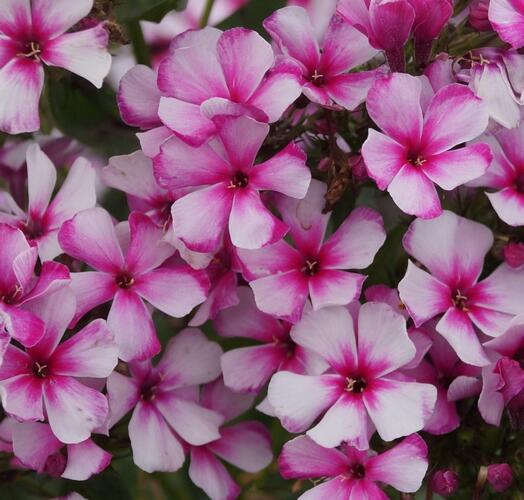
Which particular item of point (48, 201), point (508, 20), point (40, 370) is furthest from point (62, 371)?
point (508, 20)

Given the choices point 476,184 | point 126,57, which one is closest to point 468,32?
point 476,184

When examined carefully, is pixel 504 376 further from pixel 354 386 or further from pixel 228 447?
pixel 228 447

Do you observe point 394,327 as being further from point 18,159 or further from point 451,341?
point 18,159

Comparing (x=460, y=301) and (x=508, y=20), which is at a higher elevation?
(x=508, y=20)

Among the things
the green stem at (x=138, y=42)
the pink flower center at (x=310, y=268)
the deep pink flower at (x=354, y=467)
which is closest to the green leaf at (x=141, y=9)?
the green stem at (x=138, y=42)

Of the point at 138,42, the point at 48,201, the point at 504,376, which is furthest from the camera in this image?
the point at 138,42

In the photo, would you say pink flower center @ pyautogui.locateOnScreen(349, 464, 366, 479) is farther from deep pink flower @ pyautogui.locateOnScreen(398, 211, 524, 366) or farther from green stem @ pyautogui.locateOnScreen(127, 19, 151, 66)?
green stem @ pyautogui.locateOnScreen(127, 19, 151, 66)

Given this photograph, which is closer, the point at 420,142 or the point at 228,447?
the point at 420,142
